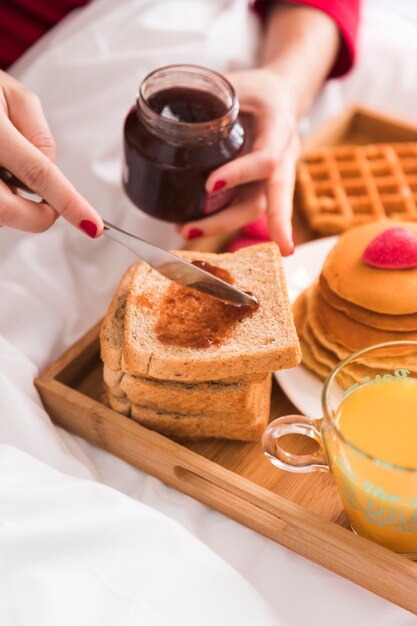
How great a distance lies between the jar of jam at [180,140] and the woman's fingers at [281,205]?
0.09 metres

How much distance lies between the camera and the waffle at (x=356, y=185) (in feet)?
5.84

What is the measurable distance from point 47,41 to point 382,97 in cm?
98

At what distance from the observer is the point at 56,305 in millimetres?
1604

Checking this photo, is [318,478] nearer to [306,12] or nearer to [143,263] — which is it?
[143,263]

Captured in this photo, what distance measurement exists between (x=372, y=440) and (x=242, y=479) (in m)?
0.23

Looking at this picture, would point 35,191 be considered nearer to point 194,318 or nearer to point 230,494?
point 194,318

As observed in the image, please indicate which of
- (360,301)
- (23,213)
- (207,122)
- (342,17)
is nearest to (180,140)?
(207,122)

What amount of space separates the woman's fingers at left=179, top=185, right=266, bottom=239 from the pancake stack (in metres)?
0.23

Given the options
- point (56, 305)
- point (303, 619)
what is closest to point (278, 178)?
point (56, 305)

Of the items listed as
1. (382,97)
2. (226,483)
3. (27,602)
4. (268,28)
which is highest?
(27,602)

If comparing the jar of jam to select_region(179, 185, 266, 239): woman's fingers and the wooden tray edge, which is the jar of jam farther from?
the wooden tray edge

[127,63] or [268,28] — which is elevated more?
[127,63]

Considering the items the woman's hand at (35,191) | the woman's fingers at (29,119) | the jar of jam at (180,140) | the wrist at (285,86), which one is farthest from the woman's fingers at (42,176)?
the wrist at (285,86)

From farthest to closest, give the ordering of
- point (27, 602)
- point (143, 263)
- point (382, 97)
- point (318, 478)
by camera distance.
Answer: point (382, 97)
point (143, 263)
point (318, 478)
point (27, 602)
